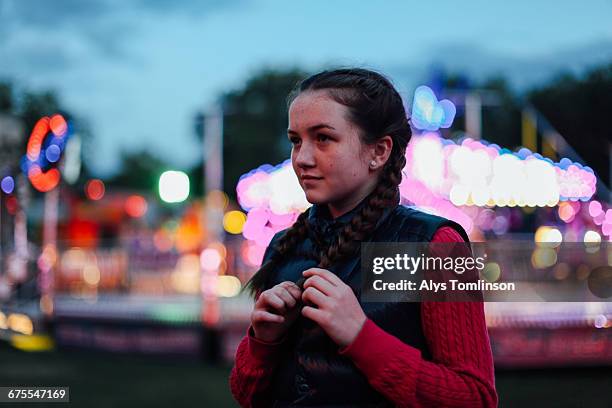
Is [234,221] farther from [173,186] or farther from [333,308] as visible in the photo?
[333,308]

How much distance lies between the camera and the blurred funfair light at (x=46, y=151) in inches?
484

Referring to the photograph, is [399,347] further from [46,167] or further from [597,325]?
[46,167]

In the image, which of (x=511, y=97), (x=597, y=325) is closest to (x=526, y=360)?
(x=597, y=325)

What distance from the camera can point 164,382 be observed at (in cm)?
891

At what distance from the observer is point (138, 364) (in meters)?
10.4

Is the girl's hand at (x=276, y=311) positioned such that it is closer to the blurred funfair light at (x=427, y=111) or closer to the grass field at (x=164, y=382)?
the grass field at (x=164, y=382)

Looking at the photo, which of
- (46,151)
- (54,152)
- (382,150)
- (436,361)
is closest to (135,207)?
(46,151)

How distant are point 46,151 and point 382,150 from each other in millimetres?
11579

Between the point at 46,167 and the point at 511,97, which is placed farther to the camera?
the point at 511,97

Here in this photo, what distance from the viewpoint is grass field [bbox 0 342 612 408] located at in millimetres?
7578

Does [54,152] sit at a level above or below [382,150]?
above

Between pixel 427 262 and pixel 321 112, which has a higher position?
pixel 321 112

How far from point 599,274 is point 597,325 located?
76 cm

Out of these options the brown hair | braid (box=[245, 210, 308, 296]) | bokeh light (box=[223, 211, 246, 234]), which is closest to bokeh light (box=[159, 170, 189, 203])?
braid (box=[245, 210, 308, 296])
